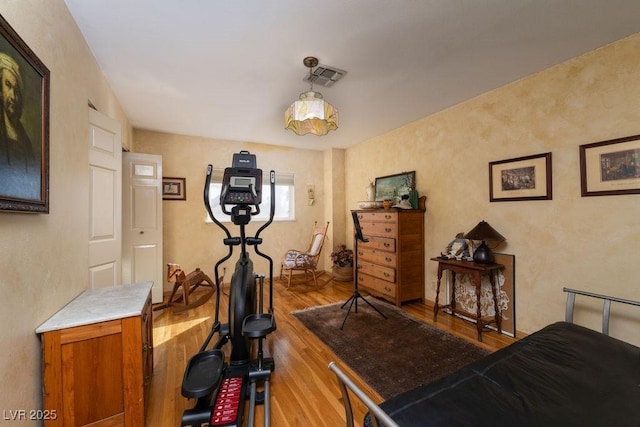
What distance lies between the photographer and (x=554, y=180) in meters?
2.23

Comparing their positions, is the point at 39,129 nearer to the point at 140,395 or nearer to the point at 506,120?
the point at 140,395

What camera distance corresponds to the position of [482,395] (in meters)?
0.98

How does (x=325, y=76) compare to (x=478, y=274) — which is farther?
(x=478, y=274)

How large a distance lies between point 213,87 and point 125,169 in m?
1.75

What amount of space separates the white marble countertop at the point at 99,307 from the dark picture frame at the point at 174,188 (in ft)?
8.09

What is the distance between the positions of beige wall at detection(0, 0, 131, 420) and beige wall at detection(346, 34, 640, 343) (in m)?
3.55

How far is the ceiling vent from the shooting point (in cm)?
219

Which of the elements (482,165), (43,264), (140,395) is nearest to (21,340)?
(43,264)

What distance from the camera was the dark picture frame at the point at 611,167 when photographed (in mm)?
1807

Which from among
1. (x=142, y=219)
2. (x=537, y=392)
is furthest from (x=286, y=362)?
(x=142, y=219)

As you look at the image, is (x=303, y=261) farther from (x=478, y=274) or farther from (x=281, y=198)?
(x=478, y=274)

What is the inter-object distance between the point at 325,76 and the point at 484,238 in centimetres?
224

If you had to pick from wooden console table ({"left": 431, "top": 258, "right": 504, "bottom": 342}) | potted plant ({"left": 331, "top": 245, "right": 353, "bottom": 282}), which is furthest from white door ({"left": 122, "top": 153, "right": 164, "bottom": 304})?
wooden console table ({"left": 431, "top": 258, "right": 504, "bottom": 342})

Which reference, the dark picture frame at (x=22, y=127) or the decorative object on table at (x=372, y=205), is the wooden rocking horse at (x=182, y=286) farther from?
the decorative object on table at (x=372, y=205)
